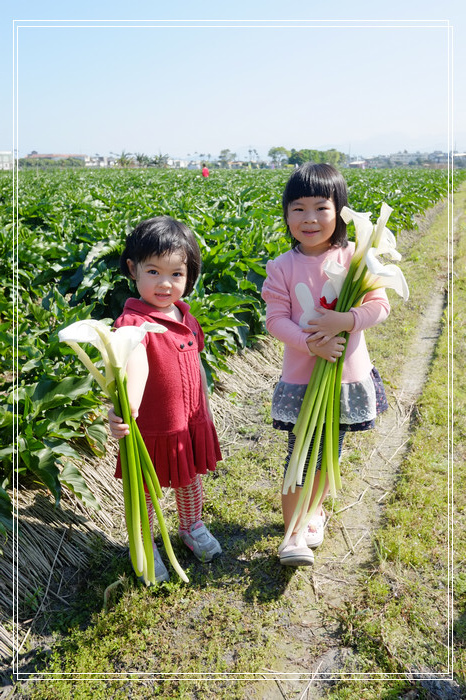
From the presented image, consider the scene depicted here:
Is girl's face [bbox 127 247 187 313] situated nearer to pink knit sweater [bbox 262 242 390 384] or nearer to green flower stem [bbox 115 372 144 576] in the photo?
pink knit sweater [bbox 262 242 390 384]

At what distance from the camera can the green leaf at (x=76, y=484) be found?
8.59ft

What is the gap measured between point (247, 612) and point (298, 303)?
1.29 metres

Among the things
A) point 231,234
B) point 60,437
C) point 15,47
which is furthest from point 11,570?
point 231,234

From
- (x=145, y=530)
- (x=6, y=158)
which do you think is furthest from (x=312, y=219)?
(x=6, y=158)

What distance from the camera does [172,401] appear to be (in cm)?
244

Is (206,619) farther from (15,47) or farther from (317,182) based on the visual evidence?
(15,47)

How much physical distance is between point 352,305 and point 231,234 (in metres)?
3.37

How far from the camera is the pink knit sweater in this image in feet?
7.74

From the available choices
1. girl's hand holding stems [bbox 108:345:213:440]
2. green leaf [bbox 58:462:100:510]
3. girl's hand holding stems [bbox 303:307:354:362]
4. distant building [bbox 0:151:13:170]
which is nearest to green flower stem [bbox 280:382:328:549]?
girl's hand holding stems [bbox 303:307:354:362]

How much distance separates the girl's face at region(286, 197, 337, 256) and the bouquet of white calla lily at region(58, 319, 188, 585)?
2.52ft

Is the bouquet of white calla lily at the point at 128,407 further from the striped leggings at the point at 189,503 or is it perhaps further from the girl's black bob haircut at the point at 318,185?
the girl's black bob haircut at the point at 318,185

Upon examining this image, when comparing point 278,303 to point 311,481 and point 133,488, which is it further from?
point 133,488

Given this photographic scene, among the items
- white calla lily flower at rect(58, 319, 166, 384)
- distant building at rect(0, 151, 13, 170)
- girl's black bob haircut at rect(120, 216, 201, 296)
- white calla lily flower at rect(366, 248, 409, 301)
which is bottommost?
white calla lily flower at rect(58, 319, 166, 384)

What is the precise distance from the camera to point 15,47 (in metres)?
2.55
